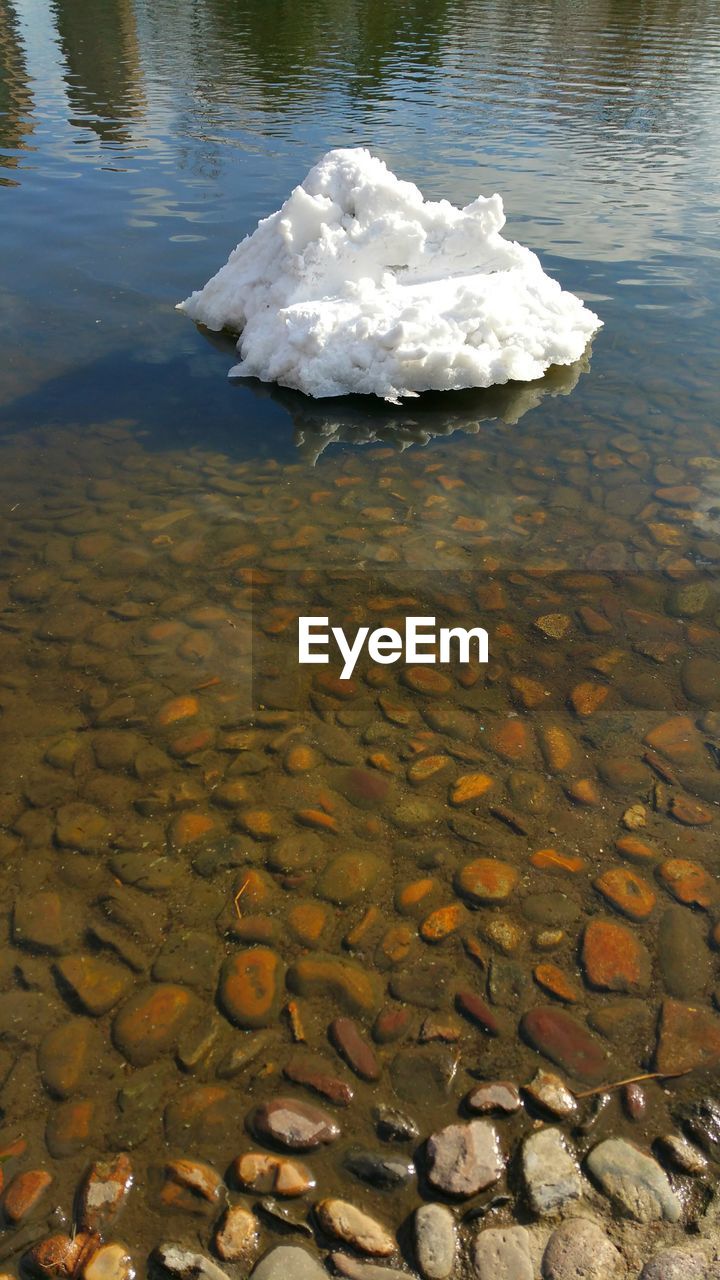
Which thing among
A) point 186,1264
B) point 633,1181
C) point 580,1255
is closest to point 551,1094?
point 633,1181

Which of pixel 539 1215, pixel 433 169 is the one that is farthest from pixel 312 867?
pixel 433 169

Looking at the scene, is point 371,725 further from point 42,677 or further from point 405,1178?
point 405,1178

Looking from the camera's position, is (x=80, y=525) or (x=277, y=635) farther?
(x=80, y=525)

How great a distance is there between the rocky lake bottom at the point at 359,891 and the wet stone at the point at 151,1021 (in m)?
0.01

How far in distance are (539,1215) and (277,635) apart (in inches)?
136

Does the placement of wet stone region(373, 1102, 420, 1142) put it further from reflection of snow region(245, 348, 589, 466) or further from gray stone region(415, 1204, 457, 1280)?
reflection of snow region(245, 348, 589, 466)

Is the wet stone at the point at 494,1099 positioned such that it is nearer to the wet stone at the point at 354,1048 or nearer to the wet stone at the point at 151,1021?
the wet stone at the point at 354,1048

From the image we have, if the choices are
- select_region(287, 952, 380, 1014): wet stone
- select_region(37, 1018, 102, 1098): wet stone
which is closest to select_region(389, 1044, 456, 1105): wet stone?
select_region(287, 952, 380, 1014): wet stone

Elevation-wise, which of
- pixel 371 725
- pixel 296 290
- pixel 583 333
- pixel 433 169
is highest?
pixel 433 169

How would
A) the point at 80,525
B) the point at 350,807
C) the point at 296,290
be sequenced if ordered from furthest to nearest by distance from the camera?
the point at 296,290, the point at 80,525, the point at 350,807

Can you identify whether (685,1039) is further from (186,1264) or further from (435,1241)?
(186,1264)

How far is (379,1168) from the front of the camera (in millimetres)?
2896

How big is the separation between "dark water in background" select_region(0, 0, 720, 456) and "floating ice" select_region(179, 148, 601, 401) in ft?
1.63

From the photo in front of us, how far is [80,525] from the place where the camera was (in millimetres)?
6434
